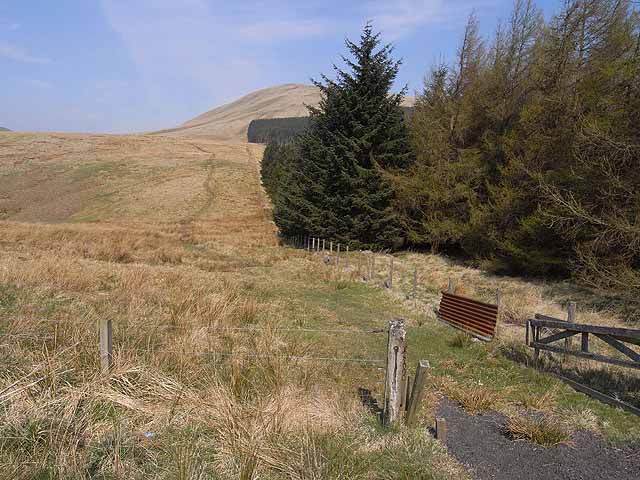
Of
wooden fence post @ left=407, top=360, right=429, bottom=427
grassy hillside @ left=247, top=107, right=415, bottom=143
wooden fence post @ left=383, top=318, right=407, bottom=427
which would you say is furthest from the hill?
wooden fence post @ left=407, top=360, right=429, bottom=427

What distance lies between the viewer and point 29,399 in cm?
434

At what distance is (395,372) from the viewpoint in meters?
5.07

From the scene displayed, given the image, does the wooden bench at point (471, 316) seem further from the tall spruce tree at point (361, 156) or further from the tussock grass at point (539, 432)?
the tall spruce tree at point (361, 156)

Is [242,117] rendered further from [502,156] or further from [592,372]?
[592,372]

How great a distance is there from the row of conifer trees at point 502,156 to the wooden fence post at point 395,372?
11761 mm

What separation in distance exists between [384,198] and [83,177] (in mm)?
45620

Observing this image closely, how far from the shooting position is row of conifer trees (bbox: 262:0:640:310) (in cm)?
1566

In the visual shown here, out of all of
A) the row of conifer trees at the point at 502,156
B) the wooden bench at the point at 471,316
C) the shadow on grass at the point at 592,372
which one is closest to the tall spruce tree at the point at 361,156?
the row of conifer trees at the point at 502,156

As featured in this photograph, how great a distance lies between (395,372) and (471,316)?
6.98 metres

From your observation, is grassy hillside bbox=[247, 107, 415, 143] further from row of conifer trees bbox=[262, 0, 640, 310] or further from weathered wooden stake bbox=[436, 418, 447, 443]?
weathered wooden stake bbox=[436, 418, 447, 443]

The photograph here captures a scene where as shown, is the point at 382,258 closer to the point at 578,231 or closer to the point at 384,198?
the point at 384,198

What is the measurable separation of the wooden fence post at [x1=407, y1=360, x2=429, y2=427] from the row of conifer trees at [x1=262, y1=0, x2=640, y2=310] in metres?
11.7

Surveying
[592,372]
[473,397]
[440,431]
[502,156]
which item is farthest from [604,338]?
[502,156]

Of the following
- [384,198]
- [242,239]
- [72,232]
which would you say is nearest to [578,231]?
[384,198]
